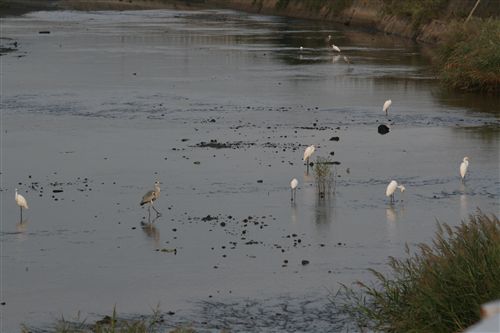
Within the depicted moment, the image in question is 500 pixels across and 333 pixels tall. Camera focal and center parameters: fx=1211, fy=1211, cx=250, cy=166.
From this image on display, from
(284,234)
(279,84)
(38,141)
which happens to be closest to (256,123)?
(38,141)

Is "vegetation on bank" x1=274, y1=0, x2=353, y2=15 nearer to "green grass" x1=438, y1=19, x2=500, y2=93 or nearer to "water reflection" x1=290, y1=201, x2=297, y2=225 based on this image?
"green grass" x1=438, y1=19, x2=500, y2=93

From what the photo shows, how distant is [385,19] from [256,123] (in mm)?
40703

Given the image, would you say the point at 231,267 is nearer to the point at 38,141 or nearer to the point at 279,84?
the point at 38,141

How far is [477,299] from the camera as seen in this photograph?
424 inches

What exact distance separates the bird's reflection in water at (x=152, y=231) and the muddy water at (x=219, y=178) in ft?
0.26

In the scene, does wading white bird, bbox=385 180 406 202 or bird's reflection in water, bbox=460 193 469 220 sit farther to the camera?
wading white bird, bbox=385 180 406 202

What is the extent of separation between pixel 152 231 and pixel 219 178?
184 inches

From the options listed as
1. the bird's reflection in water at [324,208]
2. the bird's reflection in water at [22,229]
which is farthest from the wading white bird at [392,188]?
the bird's reflection in water at [22,229]

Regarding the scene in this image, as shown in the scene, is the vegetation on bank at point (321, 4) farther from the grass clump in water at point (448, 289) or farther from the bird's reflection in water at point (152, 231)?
the grass clump in water at point (448, 289)

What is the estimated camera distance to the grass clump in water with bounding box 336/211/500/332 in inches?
423

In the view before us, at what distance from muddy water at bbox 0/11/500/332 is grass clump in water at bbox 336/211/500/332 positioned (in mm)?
2083

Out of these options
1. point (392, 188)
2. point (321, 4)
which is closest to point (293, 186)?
point (392, 188)

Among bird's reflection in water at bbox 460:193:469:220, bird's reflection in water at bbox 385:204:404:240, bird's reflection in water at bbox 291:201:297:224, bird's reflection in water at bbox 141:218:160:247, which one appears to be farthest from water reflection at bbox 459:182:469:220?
bird's reflection in water at bbox 141:218:160:247

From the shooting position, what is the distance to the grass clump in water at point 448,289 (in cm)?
1074
